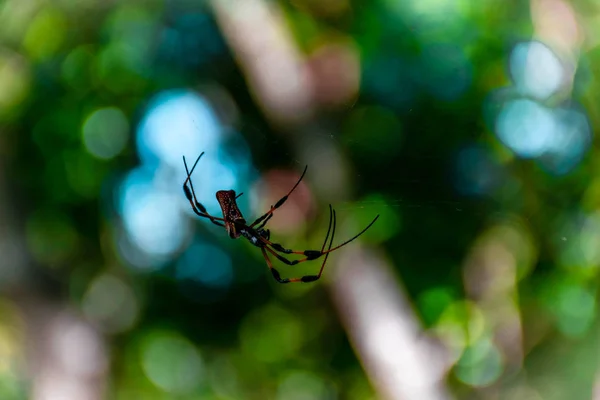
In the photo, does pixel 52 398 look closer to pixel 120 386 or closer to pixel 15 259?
pixel 15 259

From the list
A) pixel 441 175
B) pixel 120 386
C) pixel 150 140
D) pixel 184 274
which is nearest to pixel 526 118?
pixel 441 175

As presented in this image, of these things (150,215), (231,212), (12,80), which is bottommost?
(150,215)

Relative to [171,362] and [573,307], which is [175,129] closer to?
[573,307]

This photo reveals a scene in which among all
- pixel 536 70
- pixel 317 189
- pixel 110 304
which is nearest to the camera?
pixel 317 189

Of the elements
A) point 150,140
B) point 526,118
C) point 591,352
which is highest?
point 150,140

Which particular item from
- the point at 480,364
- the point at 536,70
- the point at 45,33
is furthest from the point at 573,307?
the point at 45,33

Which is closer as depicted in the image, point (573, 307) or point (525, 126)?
point (525, 126)

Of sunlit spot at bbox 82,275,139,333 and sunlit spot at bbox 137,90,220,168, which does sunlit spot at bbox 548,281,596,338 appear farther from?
sunlit spot at bbox 82,275,139,333
